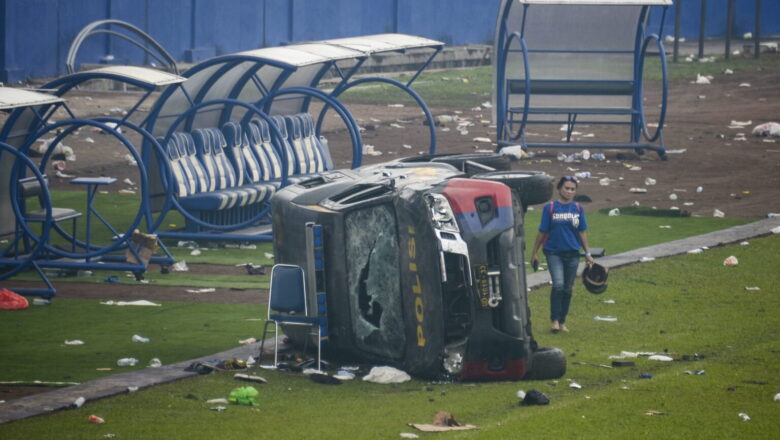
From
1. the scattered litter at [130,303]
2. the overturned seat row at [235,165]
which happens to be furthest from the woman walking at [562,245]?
the overturned seat row at [235,165]

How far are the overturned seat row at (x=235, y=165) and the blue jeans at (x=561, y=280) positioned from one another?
505 centimetres

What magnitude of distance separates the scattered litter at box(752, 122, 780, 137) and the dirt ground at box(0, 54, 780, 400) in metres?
0.29

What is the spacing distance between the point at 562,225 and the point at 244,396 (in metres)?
3.35

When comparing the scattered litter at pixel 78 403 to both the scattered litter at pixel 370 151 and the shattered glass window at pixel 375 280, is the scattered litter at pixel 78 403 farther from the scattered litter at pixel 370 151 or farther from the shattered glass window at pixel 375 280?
the scattered litter at pixel 370 151

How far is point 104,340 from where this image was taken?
1010 centimetres

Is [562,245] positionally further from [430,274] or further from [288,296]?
[288,296]

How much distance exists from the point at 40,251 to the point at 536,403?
20.1 ft

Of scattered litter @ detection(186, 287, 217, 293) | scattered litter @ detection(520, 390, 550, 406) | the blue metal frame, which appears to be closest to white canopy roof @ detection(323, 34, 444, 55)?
the blue metal frame

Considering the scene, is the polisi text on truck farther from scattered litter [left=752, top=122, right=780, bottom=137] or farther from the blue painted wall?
the blue painted wall

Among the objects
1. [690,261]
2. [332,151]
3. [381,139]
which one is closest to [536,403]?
[690,261]

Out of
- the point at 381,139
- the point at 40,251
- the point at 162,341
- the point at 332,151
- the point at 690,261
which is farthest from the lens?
the point at 381,139

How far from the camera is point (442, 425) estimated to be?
757 cm

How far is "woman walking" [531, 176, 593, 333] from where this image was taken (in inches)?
407

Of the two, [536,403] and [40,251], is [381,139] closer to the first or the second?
[40,251]
